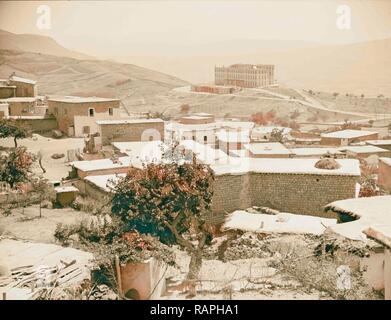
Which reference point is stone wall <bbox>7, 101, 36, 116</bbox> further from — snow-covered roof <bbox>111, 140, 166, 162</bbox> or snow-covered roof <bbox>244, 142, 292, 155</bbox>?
snow-covered roof <bbox>244, 142, 292, 155</bbox>

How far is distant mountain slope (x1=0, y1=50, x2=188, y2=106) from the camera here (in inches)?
808

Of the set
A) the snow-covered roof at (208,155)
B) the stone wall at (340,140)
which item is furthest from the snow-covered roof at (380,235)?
the stone wall at (340,140)

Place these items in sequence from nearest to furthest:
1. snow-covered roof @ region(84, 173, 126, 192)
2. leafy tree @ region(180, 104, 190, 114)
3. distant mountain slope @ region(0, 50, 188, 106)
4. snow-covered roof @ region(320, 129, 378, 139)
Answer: snow-covered roof @ region(84, 173, 126, 192), snow-covered roof @ region(320, 129, 378, 139), distant mountain slope @ region(0, 50, 188, 106), leafy tree @ region(180, 104, 190, 114)

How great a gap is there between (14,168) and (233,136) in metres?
10.1

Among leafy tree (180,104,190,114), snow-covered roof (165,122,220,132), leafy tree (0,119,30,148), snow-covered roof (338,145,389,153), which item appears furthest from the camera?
leafy tree (180,104,190,114)

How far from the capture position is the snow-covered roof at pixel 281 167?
992 centimetres

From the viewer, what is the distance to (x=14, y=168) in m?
10.8

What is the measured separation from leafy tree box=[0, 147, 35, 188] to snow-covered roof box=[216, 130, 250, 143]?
29.6ft

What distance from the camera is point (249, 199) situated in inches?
405

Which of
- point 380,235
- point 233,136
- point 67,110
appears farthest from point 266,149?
point 380,235

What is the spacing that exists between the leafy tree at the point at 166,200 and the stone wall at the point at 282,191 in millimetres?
1624

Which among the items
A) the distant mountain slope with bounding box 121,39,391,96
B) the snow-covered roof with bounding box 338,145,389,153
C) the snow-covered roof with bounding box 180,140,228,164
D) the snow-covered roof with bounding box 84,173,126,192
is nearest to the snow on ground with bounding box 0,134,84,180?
the snow-covered roof with bounding box 84,173,126,192

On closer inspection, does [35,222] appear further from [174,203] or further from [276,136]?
[276,136]
